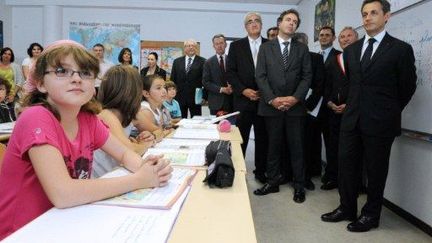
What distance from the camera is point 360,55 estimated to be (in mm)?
2527

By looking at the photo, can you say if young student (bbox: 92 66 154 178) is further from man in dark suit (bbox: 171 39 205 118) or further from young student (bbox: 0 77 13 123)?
man in dark suit (bbox: 171 39 205 118)

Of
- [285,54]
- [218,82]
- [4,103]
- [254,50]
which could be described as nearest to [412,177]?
[285,54]

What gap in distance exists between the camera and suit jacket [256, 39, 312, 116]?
3.12 meters

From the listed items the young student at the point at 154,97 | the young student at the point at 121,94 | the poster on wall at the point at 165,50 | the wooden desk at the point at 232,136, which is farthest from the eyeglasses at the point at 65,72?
the poster on wall at the point at 165,50

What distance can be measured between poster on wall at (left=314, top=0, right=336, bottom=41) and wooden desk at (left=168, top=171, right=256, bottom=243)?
430 cm

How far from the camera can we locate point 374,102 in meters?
2.40

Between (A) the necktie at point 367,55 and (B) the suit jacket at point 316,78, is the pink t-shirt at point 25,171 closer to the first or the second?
(A) the necktie at point 367,55

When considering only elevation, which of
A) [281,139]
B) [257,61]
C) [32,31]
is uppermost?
[32,31]

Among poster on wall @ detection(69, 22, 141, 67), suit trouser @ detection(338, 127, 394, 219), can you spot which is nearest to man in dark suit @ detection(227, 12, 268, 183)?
suit trouser @ detection(338, 127, 394, 219)

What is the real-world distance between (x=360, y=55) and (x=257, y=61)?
98 centimetres

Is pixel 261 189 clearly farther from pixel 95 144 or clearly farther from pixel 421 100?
pixel 95 144

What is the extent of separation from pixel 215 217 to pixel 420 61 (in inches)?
93.2

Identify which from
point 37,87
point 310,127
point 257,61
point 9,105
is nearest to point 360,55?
point 257,61

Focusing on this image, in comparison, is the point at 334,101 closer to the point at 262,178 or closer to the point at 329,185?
the point at 329,185
